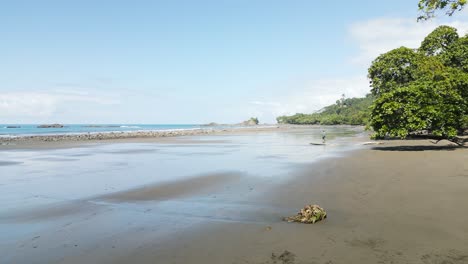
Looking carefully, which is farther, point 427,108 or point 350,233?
point 427,108

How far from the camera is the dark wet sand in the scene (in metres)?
6.02

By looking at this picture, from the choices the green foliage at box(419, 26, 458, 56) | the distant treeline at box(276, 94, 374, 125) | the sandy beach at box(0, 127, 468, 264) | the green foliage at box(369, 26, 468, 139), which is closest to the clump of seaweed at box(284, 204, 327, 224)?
the sandy beach at box(0, 127, 468, 264)

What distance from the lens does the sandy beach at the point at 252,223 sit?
20.3 feet

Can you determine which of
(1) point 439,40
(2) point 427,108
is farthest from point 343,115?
(2) point 427,108

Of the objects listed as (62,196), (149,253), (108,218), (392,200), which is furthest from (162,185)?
(392,200)

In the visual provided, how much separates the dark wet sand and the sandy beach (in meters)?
0.02

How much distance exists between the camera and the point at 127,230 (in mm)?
7789

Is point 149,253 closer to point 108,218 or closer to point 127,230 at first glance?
point 127,230

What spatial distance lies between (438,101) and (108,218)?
24.5 meters

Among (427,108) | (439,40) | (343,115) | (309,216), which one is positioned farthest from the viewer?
(343,115)

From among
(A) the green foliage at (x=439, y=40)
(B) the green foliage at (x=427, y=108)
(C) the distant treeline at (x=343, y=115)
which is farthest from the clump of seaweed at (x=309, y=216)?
(C) the distant treeline at (x=343, y=115)

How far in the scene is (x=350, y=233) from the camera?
715 centimetres

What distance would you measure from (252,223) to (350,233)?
91.5 inches

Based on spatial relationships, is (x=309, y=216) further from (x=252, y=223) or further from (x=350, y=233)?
(x=252, y=223)
